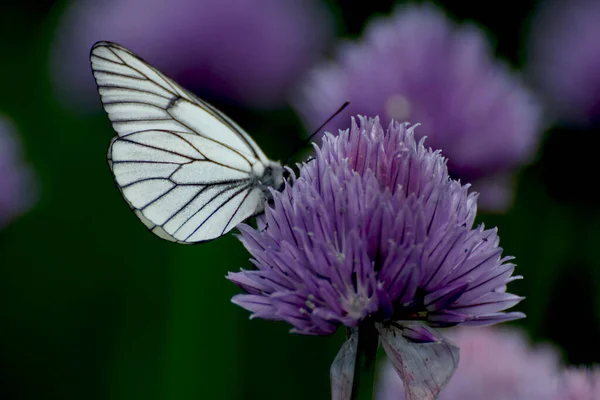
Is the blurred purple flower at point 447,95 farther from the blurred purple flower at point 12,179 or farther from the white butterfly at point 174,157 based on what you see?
the blurred purple flower at point 12,179

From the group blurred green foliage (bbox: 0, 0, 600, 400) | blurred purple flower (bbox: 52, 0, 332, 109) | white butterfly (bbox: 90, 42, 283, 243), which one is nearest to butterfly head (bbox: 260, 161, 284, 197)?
white butterfly (bbox: 90, 42, 283, 243)

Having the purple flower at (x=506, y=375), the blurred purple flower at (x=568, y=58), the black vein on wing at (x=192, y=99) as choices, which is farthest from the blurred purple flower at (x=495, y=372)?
the blurred purple flower at (x=568, y=58)

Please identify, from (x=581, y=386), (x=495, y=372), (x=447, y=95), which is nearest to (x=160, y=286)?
(x=447, y=95)

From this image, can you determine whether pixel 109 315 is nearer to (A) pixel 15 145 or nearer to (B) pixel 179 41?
(A) pixel 15 145

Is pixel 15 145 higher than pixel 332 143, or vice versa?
pixel 15 145

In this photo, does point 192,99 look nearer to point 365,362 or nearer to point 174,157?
point 174,157

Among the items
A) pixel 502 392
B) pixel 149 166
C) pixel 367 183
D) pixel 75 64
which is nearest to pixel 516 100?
pixel 502 392
